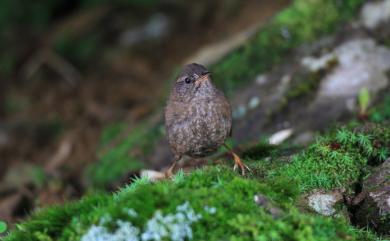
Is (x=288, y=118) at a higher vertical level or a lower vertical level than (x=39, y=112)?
lower

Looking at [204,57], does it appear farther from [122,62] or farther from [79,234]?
[79,234]

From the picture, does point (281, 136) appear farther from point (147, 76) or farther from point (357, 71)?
point (147, 76)

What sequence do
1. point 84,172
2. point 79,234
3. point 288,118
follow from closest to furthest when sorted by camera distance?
1. point 79,234
2. point 288,118
3. point 84,172

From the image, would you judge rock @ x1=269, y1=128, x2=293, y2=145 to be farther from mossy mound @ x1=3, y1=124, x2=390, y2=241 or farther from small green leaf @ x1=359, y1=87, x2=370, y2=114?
mossy mound @ x1=3, y1=124, x2=390, y2=241

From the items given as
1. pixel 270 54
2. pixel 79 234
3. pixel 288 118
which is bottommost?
pixel 288 118

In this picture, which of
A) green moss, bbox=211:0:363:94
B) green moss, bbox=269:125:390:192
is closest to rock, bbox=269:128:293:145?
green moss, bbox=211:0:363:94

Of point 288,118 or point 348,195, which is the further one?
point 288,118

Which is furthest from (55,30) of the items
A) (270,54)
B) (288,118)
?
(288,118)
